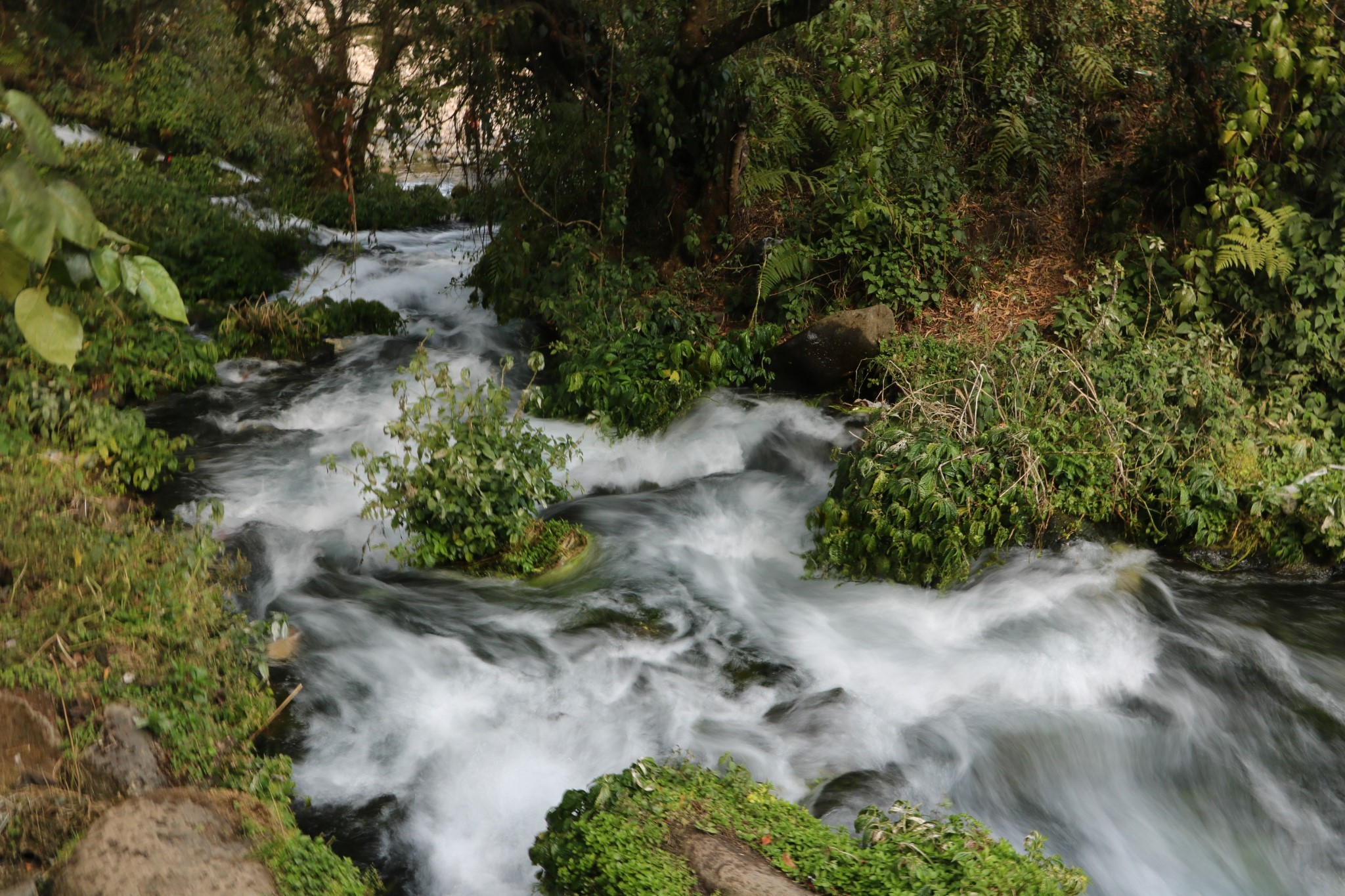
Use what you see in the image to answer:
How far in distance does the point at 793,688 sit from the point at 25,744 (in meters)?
3.58

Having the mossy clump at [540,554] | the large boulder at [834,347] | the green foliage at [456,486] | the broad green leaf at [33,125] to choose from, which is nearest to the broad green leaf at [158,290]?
the broad green leaf at [33,125]

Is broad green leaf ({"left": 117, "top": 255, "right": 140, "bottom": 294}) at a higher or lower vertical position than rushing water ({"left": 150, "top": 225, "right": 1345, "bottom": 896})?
higher

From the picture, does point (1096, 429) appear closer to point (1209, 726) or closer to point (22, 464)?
point (1209, 726)

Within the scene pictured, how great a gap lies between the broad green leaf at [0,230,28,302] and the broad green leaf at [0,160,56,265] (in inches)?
7.5

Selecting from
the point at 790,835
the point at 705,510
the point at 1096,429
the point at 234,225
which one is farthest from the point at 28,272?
the point at 234,225

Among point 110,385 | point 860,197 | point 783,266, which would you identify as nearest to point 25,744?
point 110,385

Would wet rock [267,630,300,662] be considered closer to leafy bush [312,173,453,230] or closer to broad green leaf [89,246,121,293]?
broad green leaf [89,246,121,293]

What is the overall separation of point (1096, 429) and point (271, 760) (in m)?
5.39

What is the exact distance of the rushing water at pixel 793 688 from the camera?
4.62 metres

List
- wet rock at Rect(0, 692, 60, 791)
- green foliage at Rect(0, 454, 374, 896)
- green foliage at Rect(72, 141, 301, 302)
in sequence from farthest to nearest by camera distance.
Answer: green foliage at Rect(72, 141, 301, 302), green foliage at Rect(0, 454, 374, 896), wet rock at Rect(0, 692, 60, 791)

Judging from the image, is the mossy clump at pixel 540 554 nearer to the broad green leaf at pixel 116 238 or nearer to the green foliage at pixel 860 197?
the green foliage at pixel 860 197

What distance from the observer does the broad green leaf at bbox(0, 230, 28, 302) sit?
6.02 ft

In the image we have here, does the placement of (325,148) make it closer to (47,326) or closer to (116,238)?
(116,238)

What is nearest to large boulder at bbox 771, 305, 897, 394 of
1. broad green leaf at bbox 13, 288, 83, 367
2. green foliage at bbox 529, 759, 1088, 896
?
green foliage at bbox 529, 759, 1088, 896
